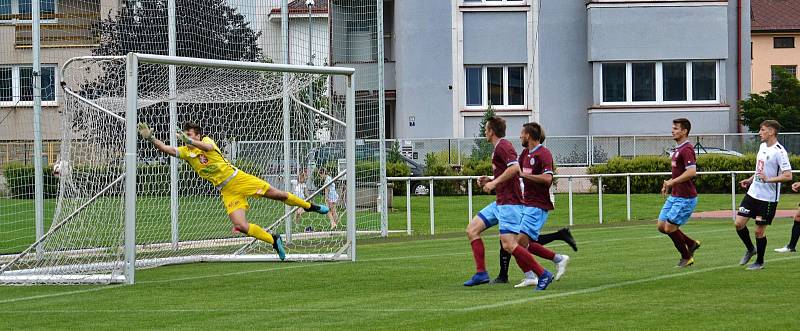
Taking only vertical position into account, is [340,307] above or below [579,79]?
below

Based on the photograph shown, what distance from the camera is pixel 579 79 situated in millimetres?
45250

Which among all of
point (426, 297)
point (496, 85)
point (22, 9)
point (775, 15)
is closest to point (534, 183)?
point (426, 297)

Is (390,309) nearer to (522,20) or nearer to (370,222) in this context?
(370,222)

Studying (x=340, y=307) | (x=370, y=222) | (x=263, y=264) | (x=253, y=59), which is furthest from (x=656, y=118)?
(x=340, y=307)

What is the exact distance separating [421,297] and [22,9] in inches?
389

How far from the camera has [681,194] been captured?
1616cm

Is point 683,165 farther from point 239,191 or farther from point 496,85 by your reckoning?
point 496,85

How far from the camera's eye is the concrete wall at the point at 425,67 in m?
44.8

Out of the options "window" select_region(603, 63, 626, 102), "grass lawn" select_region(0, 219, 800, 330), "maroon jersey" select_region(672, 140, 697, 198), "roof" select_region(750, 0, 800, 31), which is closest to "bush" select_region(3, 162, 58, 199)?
"grass lawn" select_region(0, 219, 800, 330)

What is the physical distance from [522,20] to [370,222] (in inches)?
822

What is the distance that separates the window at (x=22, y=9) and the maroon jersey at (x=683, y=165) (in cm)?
979

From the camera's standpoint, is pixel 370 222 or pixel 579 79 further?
pixel 579 79

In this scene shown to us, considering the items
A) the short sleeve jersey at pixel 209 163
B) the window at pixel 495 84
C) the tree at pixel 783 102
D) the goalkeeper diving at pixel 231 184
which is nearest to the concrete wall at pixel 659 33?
the window at pixel 495 84

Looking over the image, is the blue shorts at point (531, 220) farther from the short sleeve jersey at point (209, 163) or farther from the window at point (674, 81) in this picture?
the window at point (674, 81)
